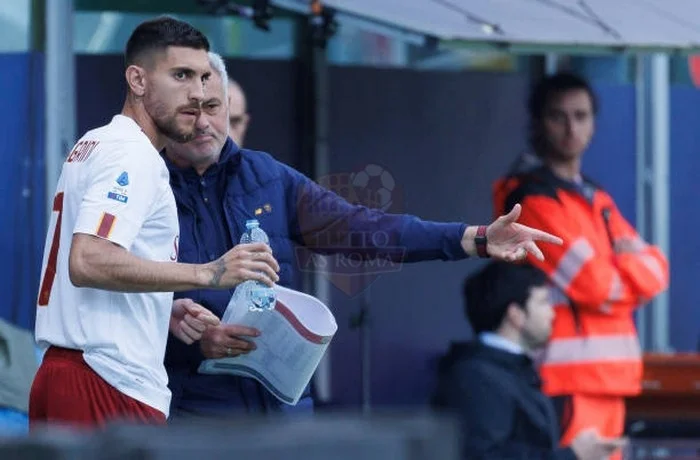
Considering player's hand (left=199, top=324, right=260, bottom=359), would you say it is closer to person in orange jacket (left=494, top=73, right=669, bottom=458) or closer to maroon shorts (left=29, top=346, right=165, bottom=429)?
maroon shorts (left=29, top=346, right=165, bottom=429)

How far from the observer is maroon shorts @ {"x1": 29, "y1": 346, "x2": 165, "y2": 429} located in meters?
4.36

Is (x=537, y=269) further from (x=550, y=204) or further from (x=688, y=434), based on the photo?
(x=688, y=434)

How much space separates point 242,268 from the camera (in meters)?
4.20

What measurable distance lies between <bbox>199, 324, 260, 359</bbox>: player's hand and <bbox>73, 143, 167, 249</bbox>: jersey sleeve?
22.8 inches

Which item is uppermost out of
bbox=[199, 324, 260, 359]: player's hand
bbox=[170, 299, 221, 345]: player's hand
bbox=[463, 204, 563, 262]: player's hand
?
bbox=[463, 204, 563, 262]: player's hand

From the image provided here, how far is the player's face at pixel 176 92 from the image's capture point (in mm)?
4570

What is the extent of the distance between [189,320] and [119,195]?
0.68 m

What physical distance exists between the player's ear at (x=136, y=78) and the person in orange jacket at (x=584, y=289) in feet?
9.10

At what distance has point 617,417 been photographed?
7.36m

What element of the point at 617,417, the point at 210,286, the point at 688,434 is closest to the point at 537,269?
the point at 617,417

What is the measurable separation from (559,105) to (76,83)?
2.06 metres

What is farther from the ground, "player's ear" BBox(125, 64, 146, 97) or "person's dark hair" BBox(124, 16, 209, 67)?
"person's dark hair" BBox(124, 16, 209, 67)

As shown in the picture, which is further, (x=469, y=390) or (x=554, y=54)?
(x=554, y=54)

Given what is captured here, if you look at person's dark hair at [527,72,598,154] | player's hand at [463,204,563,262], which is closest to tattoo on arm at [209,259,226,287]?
player's hand at [463,204,563,262]
